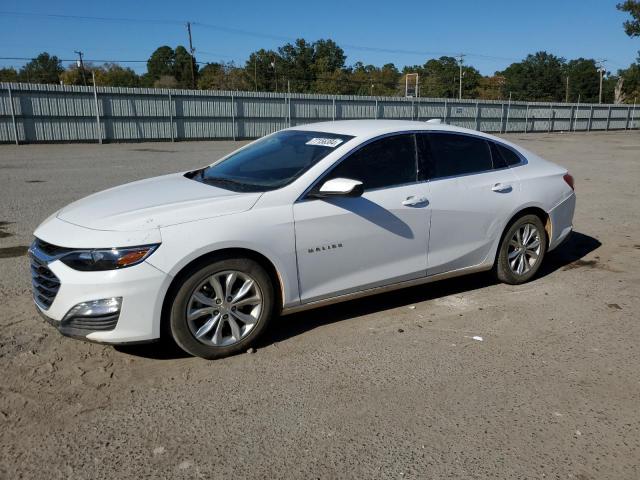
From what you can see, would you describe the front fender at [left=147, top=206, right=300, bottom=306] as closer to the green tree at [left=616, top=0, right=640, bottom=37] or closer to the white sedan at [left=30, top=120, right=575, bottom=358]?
the white sedan at [left=30, top=120, right=575, bottom=358]

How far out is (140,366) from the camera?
380 cm

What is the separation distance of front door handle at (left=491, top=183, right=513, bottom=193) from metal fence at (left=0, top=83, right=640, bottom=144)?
23.9 metres

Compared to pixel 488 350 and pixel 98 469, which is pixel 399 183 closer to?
pixel 488 350

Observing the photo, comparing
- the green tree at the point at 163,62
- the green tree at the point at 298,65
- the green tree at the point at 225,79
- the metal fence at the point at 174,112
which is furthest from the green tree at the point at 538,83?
the metal fence at the point at 174,112

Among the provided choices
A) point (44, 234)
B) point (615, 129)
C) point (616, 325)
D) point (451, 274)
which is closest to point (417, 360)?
point (451, 274)

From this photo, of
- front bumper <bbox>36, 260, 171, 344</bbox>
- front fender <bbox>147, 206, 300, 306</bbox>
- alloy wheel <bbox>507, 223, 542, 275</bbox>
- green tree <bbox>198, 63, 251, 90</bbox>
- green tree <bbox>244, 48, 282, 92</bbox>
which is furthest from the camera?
green tree <bbox>244, 48, 282, 92</bbox>

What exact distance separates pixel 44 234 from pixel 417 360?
2685mm

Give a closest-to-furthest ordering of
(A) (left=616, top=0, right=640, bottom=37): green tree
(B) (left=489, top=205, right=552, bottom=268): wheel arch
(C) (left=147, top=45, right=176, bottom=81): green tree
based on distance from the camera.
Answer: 1. (B) (left=489, top=205, right=552, bottom=268): wheel arch
2. (A) (left=616, top=0, right=640, bottom=37): green tree
3. (C) (left=147, top=45, right=176, bottom=81): green tree

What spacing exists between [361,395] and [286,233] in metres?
1.22

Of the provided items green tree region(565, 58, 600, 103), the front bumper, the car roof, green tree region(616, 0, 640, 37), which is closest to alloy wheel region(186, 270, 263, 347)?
the front bumper

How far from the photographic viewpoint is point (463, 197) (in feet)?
16.1

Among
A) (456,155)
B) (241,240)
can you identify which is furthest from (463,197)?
(241,240)

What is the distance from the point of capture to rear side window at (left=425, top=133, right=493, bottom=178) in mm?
4875

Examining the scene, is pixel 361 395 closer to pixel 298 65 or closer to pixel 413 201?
pixel 413 201
